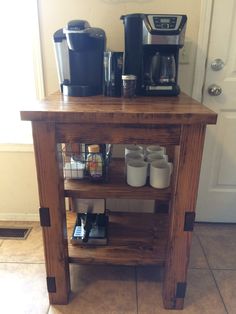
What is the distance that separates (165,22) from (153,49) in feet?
0.40

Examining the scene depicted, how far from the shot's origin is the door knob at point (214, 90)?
1609mm

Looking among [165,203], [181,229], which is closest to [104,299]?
[181,229]

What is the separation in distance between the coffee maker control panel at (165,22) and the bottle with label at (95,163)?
60cm

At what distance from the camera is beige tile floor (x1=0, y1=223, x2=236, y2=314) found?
4.16ft

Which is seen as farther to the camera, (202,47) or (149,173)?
(202,47)

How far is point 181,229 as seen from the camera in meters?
1.12

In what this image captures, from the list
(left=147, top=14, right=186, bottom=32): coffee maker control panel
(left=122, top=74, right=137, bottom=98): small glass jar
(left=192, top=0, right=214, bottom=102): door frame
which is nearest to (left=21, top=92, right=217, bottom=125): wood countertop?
(left=122, top=74, right=137, bottom=98): small glass jar

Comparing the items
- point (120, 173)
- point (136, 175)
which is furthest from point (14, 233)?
point (136, 175)

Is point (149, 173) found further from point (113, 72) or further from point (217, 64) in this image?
point (217, 64)

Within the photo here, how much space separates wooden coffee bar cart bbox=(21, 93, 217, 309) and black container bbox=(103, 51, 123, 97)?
0.23 feet

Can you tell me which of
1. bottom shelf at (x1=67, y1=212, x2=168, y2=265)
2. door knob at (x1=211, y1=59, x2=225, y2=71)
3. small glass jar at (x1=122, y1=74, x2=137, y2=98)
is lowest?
bottom shelf at (x1=67, y1=212, x2=168, y2=265)

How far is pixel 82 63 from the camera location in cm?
125

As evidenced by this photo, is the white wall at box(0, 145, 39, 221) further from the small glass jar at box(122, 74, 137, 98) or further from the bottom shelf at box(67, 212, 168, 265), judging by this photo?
the small glass jar at box(122, 74, 137, 98)

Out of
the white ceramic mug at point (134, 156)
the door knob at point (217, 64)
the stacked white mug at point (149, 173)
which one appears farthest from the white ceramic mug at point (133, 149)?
the door knob at point (217, 64)
